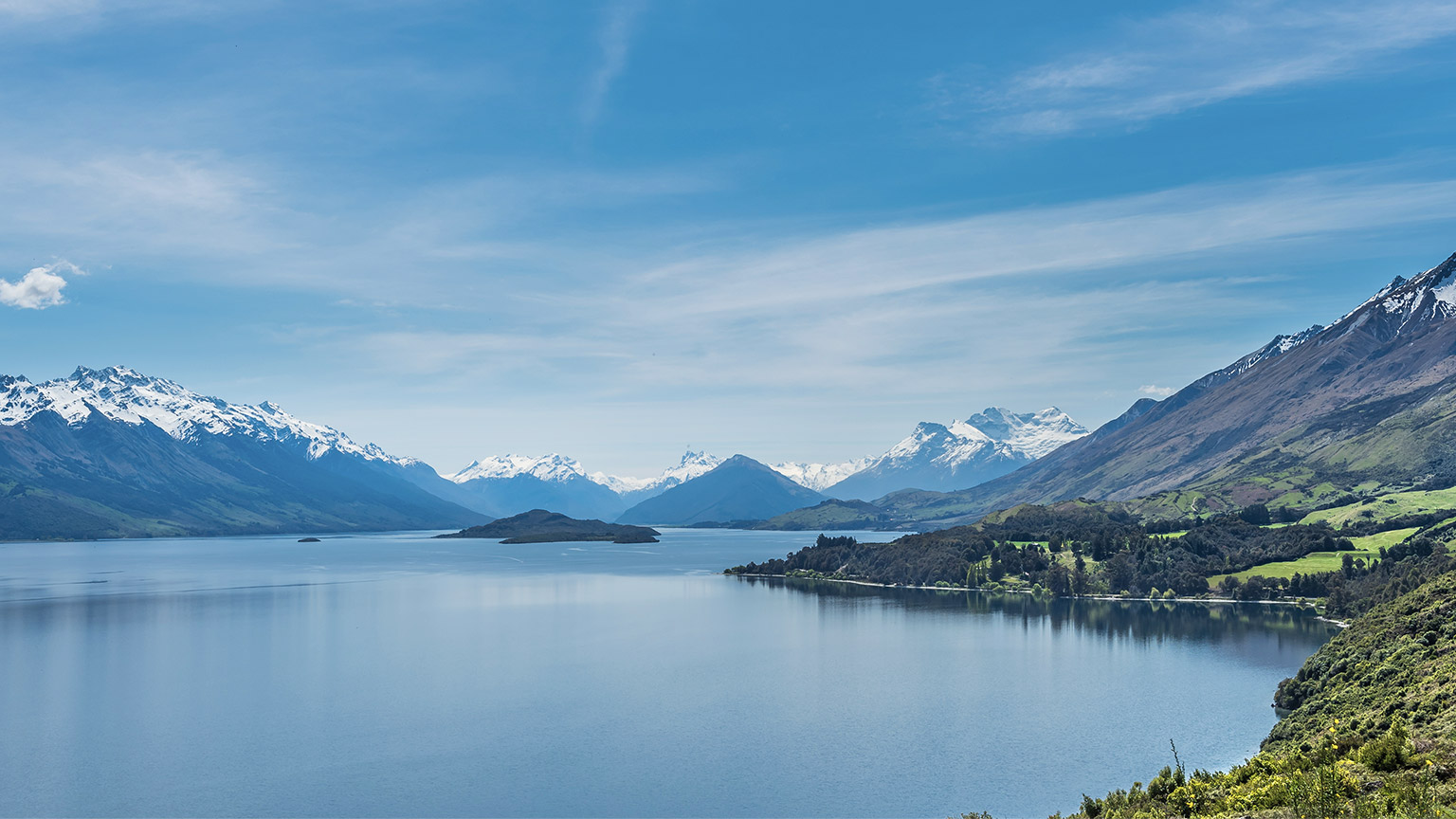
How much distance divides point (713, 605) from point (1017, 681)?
91.9 metres

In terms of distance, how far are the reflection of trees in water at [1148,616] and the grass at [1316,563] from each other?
17.1 metres

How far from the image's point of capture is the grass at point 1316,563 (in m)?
184

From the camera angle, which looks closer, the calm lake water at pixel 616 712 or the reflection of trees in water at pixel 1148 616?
the calm lake water at pixel 616 712

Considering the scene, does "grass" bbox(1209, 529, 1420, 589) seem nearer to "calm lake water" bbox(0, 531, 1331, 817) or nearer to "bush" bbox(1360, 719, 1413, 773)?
"calm lake water" bbox(0, 531, 1331, 817)

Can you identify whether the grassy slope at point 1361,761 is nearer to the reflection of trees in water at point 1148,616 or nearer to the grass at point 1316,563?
the reflection of trees in water at point 1148,616

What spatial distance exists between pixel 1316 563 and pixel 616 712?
159571 millimetres

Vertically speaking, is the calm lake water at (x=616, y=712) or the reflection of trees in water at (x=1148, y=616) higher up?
the calm lake water at (x=616, y=712)

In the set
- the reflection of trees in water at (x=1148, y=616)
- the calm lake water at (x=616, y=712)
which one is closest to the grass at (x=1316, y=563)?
the reflection of trees in water at (x=1148, y=616)

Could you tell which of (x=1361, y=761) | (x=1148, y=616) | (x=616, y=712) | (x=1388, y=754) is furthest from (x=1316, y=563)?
(x=1388, y=754)

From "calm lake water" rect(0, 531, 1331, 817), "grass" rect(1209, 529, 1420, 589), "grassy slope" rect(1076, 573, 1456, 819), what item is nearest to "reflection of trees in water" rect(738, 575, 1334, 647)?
"calm lake water" rect(0, 531, 1331, 817)

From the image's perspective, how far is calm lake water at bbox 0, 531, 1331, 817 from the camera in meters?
65.7

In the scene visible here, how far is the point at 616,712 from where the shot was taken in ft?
294

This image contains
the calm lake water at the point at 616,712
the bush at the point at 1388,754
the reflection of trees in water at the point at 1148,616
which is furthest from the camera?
the reflection of trees in water at the point at 1148,616

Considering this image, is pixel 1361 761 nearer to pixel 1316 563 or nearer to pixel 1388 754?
pixel 1388 754
